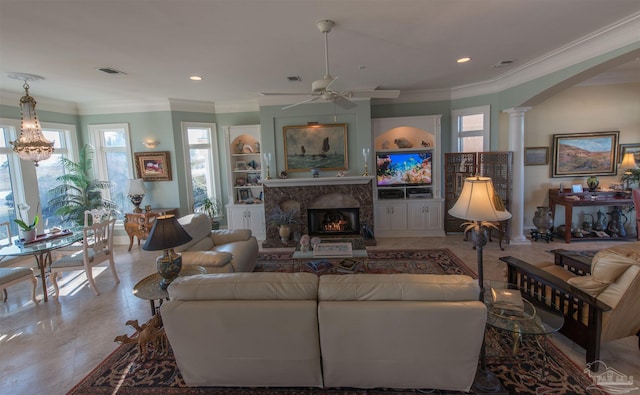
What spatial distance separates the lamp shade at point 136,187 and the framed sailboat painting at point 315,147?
281cm

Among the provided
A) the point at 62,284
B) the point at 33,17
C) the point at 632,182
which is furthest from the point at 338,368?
the point at 632,182

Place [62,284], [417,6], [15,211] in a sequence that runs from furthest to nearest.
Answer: [15,211]
[62,284]
[417,6]

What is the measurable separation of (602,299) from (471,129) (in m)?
4.40

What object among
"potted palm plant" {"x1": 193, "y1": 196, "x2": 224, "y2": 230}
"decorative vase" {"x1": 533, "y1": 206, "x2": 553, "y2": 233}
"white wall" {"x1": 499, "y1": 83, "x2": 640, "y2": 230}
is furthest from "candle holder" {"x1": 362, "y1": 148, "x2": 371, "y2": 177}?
"potted palm plant" {"x1": 193, "y1": 196, "x2": 224, "y2": 230}

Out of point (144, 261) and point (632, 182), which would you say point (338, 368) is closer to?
point (144, 261)

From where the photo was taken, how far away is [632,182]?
17.8 feet

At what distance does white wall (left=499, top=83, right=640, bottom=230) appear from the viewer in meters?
5.53

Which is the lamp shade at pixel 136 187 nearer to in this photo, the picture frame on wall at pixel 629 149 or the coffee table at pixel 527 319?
the coffee table at pixel 527 319

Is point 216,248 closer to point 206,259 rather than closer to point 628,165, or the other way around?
point 206,259

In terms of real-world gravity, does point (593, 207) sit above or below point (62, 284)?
above

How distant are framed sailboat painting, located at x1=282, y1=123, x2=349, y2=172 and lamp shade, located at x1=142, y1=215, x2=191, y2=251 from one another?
355 cm

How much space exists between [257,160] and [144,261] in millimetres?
2905

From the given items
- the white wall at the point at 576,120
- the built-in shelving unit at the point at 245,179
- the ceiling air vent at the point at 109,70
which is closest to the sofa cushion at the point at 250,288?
the ceiling air vent at the point at 109,70

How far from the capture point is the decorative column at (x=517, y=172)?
5258 millimetres
